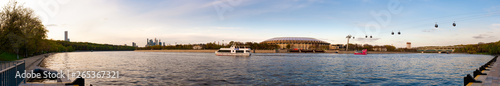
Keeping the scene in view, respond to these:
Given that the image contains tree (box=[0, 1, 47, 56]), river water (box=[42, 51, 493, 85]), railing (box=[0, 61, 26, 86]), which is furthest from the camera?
tree (box=[0, 1, 47, 56])

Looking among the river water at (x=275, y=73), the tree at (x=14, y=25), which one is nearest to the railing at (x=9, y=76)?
the river water at (x=275, y=73)

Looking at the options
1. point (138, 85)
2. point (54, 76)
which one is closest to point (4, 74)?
point (138, 85)

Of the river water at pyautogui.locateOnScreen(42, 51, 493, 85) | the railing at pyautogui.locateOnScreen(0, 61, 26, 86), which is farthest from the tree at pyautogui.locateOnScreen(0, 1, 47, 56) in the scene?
the railing at pyautogui.locateOnScreen(0, 61, 26, 86)

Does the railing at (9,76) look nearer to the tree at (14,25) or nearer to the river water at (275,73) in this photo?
the river water at (275,73)

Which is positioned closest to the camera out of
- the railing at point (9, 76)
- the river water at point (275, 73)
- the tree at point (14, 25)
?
the railing at point (9, 76)

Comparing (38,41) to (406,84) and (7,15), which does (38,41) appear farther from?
(406,84)

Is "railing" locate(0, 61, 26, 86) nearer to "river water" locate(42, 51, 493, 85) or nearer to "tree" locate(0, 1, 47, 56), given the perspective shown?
"river water" locate(42, 51, 493, 85)

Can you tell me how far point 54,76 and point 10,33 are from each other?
112 ft

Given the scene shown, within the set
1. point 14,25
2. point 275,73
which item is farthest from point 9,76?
point 14,25

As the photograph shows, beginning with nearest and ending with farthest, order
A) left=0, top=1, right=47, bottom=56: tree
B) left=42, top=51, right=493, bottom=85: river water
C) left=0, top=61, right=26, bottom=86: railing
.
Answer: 1. left=0, top=61, right=26, bottom=86: railing
2. left=42, top=51, right=493, bottom=85: river water
3. left=0, top=1, right=47, bottom=56: tree

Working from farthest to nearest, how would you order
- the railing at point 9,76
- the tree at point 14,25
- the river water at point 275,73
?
the tree at point 14,25, the river water at point 275,73, the railing at point 9,76

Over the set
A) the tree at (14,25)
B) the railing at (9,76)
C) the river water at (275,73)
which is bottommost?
the river water at (275,73)

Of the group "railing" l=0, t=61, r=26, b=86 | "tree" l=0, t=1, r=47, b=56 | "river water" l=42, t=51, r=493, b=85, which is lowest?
"river water" l=42, t=51, r=493, b=85

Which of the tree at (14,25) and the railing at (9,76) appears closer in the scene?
the railing at (9,76)
